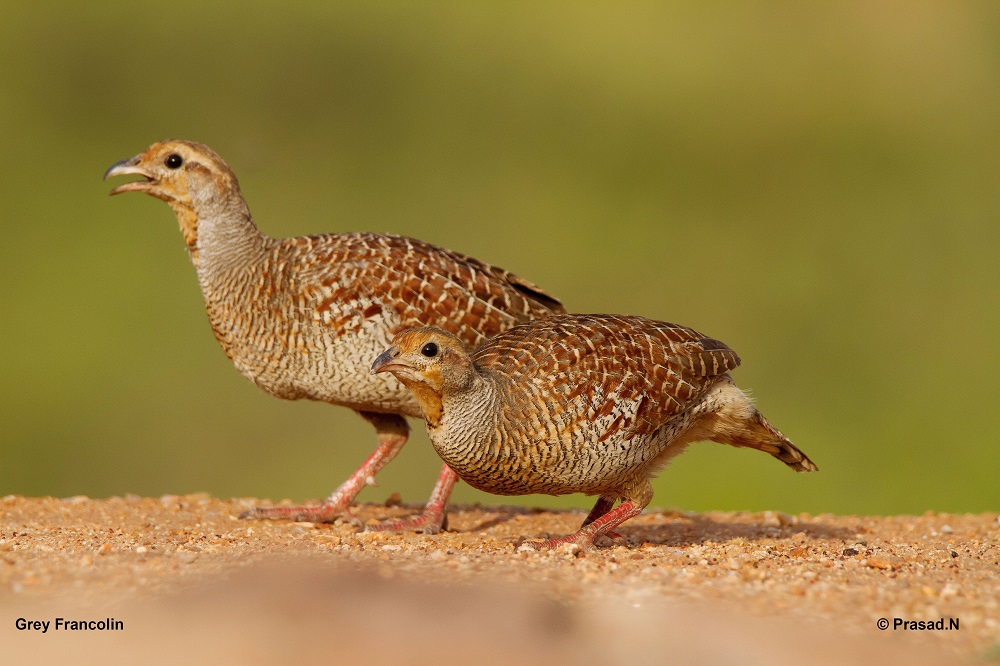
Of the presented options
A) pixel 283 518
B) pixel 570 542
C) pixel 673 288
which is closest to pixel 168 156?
pixel 283 518

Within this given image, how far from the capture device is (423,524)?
911cm

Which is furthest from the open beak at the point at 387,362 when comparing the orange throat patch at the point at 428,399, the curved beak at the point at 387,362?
the orange throat patch at the point at 428,399

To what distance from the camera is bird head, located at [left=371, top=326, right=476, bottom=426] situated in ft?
23.9

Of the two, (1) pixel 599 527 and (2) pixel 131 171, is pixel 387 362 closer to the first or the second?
(1) pixel 599 527

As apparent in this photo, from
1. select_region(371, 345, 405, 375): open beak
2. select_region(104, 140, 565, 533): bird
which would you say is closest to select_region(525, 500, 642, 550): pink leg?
select_region(371, 345, 405, 375): open beak

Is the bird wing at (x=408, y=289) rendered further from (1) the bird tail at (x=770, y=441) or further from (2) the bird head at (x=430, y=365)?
(1) the bird tail at (x=770, y=441)

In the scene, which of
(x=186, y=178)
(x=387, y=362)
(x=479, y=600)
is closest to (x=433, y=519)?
(x=387, y=362)

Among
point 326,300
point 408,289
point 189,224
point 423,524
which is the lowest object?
point 423,524

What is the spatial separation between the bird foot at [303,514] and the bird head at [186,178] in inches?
73.1

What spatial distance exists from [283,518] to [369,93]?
18180mm

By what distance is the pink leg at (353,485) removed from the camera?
9.50 meters

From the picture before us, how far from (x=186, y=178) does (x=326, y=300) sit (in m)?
1.48

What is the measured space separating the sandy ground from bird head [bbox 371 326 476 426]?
0.82 m

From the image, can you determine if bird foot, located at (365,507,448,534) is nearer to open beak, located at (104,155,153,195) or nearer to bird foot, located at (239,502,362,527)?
bird foot, located at (239,502,362,527)
